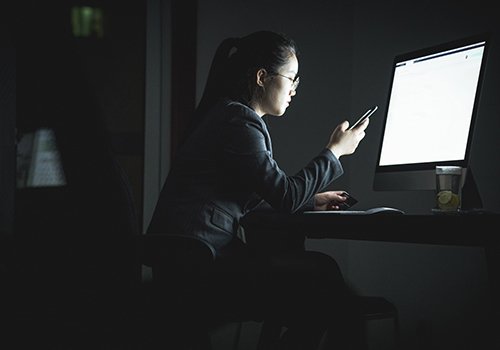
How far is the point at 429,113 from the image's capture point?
1.32 metres

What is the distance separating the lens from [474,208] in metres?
1.12

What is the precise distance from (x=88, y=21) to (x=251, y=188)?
1565 mm

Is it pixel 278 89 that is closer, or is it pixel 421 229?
pixel 421 229

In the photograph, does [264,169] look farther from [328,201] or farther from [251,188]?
[328,201]

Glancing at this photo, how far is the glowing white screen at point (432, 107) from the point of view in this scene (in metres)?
1.21

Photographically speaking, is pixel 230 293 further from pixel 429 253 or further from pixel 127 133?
pixel 127 133

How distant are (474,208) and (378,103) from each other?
1.09 meters

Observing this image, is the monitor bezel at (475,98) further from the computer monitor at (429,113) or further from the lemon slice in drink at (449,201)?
the lemon slice in drink at (449,201)

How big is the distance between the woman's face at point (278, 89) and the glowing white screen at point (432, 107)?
34cm

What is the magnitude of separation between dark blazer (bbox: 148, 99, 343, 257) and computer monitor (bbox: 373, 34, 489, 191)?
286 mm

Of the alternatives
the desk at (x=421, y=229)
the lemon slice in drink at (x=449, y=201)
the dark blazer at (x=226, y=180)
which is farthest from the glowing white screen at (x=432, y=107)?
the desk at (x=421, y=229)

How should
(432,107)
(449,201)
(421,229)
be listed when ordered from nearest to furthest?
(421,229) → (449,201) → (432,107)

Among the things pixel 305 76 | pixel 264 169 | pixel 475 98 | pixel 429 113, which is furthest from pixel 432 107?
pixel 305 76

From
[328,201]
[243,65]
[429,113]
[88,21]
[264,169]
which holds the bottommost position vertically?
[328,201]
